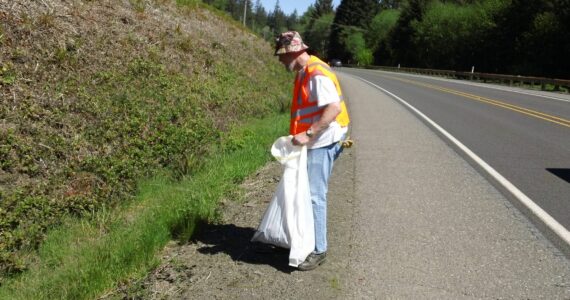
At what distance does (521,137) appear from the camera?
33.2 ft

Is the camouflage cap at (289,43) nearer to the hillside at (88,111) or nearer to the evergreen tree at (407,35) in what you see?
the hillside at (88,111)

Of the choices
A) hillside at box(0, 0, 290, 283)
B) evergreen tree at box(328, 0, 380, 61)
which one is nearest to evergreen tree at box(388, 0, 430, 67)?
evergreen tree at box(328, 0, 380, 61)

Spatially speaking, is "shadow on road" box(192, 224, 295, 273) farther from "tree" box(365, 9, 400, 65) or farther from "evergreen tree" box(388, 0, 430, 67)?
"tree" box(365, 9, 400, 65)

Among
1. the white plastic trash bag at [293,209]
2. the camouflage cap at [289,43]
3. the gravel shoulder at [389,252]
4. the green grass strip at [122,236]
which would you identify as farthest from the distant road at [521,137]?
the green grass strip at [122,236]

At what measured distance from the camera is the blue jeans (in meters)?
3.92

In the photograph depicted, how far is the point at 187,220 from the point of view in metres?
4.77

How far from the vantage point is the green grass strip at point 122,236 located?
395 cm

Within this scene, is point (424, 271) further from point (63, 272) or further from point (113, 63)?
point (113, 63)

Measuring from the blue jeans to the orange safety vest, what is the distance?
0.71 ft

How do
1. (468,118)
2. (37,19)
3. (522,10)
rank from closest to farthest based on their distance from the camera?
(37,19) < (468,118) < (522,10)

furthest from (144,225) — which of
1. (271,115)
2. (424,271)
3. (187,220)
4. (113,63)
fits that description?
(271,115)

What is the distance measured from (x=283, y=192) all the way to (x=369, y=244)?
1074 millimetres

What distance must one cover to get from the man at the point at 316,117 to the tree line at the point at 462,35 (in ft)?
46.0

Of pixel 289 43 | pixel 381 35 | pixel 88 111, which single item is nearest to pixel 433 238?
pixel 289 43
